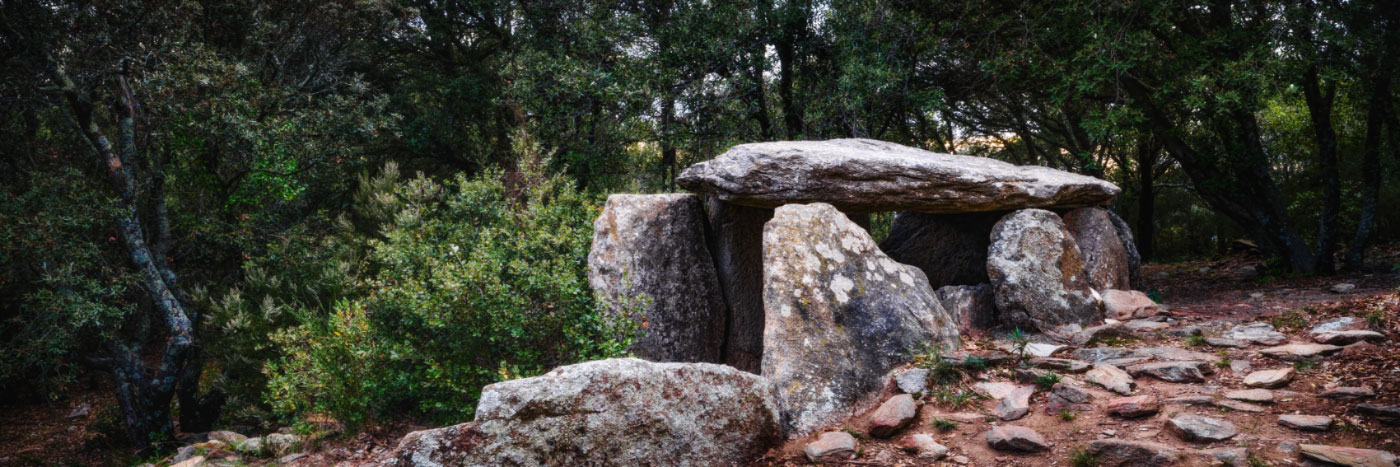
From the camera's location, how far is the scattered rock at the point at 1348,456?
3.61 m

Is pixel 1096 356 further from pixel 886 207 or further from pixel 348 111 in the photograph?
pixel 348 111

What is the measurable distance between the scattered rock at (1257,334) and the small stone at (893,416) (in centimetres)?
306

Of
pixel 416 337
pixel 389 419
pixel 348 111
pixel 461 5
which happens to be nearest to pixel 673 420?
pixel 416 337

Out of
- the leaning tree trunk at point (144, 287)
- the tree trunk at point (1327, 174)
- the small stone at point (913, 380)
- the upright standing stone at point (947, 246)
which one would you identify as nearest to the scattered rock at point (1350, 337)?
the small stone at point (913, 380)

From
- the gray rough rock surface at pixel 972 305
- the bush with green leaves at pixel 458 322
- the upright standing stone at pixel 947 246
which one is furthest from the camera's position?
the upright standing stone at pixel 947 246

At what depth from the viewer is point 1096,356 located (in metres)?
5.92

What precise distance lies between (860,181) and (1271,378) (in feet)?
12.6

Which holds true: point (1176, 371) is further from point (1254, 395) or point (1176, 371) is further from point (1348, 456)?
point (1348, 456)

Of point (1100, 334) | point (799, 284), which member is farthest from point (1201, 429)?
point (799, 284)

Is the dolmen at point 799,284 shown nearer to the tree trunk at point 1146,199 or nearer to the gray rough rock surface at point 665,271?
the gray rough rock surface at point 665,271

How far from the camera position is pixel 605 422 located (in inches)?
180

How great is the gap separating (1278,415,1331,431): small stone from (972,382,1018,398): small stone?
158cm

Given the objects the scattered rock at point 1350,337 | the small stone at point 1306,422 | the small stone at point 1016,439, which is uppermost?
the scattered rock at point 1350,337

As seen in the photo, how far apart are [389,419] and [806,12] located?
338 inches
